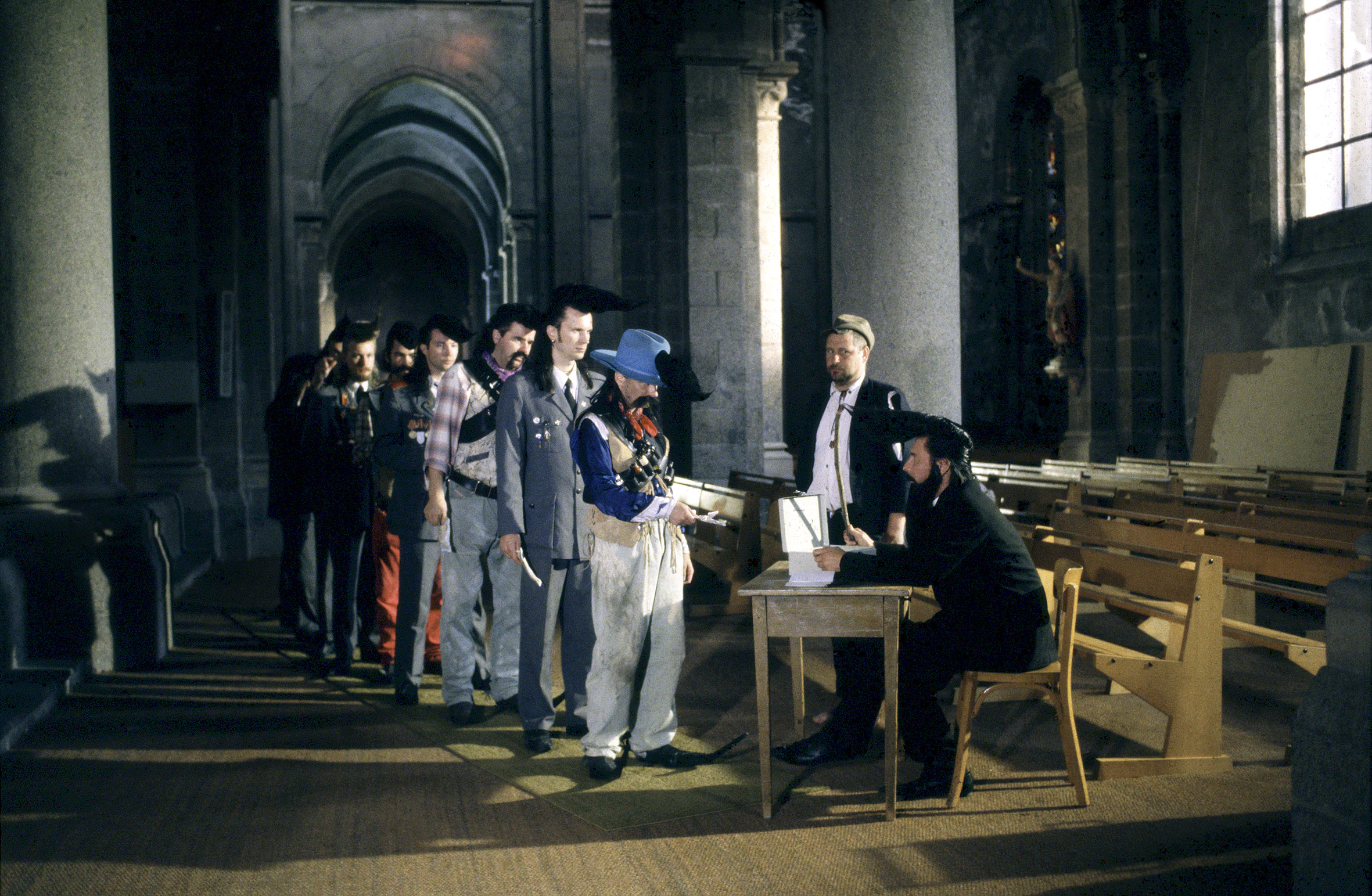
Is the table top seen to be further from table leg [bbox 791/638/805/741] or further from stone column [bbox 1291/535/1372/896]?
stone column [bbox 1291/535/1372/896]

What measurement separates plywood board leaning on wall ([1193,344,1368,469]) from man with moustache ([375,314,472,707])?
788 cm

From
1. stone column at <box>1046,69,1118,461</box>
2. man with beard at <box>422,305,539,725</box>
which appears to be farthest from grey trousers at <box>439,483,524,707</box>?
stone column at <box>1046,69,1118,461</box>

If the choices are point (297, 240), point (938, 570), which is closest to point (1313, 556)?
point (938, 570)

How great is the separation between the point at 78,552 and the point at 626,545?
338 cm

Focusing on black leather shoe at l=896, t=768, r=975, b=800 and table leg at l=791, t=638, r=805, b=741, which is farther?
table leg at l=791, t=638, r=805, b=741

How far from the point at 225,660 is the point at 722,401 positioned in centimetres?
441

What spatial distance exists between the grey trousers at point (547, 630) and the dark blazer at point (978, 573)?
1.27 metres

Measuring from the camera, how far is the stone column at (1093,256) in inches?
539

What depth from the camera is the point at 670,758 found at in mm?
4371

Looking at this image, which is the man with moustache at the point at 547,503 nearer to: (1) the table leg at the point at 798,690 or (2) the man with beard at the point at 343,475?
(1) the table leg at the point at 798,690

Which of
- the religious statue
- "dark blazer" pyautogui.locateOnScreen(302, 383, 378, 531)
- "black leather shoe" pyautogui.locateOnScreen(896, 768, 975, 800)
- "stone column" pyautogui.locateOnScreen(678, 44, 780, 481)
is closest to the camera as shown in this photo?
"black leather shoe" pyautogui.locateOnScreen(896, 768, 975, 800)

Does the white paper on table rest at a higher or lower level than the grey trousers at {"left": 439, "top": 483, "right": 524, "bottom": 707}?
higher

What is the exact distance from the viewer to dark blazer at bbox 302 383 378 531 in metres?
6.25

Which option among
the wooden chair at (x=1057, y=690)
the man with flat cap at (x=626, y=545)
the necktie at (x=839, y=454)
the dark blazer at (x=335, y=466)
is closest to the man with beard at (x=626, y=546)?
the man with flat cap at (x=626, y=545)
